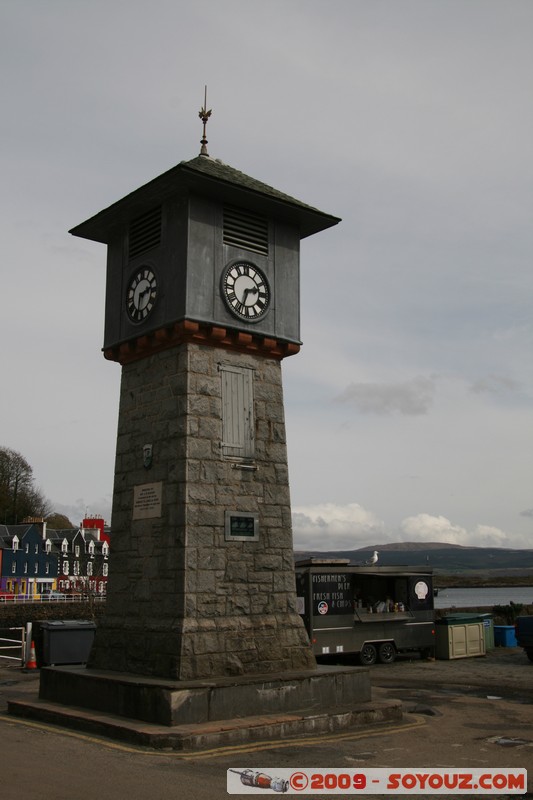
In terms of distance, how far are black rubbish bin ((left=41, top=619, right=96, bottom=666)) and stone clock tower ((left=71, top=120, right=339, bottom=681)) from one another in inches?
252

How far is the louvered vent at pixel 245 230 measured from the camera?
46.2 feet

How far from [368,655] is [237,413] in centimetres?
1203

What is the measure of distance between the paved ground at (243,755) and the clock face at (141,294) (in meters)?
6.86

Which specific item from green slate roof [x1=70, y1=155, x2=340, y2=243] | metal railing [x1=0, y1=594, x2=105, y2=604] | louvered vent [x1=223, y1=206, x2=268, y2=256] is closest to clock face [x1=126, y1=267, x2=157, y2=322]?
green slate roof [x1=70, y1=155, x2=340, y2=243]

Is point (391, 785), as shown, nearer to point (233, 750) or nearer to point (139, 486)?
point (233, 750)

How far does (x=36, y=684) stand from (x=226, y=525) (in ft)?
25.8

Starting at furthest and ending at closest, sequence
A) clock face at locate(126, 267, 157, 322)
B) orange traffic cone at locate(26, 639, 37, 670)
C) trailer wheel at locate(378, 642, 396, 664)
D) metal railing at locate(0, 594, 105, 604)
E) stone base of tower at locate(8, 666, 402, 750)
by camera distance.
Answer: metal railing at locate(0, 594, 105, 604)
trailer wheel at locate(378, 642, 396, 664)
orange traffic cone at locate(26, 639, 37, 670)
clock face at locate(126, 267, 157, 322)
stone base of tower at locate(8, 666, 402, 750)

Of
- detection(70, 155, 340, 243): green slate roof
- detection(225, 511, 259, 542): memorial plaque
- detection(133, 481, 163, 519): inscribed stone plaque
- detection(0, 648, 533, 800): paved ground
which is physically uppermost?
detection(70, 155, 340, 243): green slate roof

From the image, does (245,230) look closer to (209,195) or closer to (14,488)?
(209,195)

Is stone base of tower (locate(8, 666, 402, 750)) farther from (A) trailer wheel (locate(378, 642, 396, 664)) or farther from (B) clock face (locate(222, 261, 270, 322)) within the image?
(A) trailer wheel (locate(378, 642, 396, 664))

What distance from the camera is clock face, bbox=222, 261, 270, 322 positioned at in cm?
1370

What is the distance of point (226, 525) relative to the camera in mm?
12891

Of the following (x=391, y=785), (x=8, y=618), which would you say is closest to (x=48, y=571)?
(x=8, y=618)

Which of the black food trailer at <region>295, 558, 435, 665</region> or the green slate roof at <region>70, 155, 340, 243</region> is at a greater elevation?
the green slate roof at <region>70, 155, 340, 243</region>
